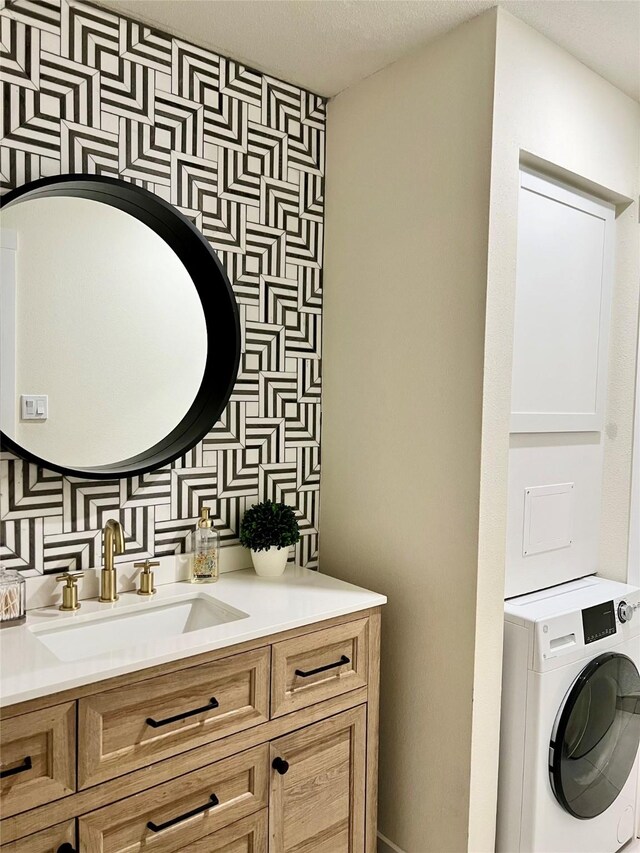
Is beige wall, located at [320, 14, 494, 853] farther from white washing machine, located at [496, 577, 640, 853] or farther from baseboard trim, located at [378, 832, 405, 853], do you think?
white washing machine, located at [496, 577, 640, 853]

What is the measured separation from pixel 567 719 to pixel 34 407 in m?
1.64

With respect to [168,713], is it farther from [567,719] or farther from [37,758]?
[567,719]

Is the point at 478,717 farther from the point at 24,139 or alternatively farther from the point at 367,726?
the point at 24,139

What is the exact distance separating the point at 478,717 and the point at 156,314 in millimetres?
1409

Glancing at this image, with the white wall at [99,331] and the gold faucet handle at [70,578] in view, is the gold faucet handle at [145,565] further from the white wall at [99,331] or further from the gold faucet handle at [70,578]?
the white wall at [99,331]

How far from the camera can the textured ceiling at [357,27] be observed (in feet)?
5.48

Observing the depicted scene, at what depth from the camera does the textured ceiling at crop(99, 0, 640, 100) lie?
5.48 feet

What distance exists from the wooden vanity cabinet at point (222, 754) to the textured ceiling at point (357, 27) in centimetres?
159

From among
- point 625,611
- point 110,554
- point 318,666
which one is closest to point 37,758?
point 110,554

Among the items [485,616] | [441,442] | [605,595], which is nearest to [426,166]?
[441,442]

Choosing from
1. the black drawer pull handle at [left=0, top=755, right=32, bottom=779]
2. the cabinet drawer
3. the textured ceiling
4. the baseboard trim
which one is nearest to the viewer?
the black drawer pull handle at [left=0, top=755, right=32, bottom=779]

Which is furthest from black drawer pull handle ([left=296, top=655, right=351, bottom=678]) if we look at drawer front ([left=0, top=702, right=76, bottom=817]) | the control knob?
the control knob

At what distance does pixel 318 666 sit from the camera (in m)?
1.65

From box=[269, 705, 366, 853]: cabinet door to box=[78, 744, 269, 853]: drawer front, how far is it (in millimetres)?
65
